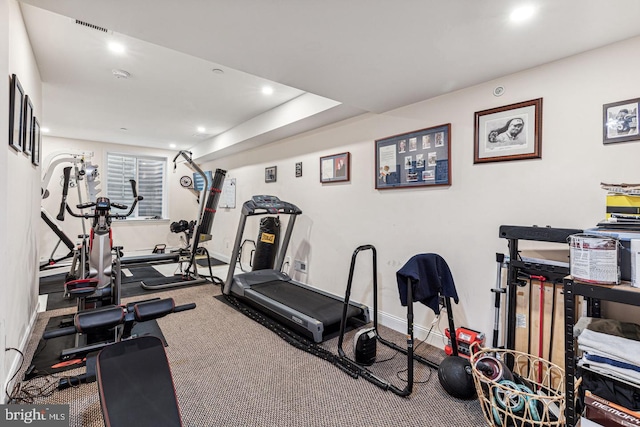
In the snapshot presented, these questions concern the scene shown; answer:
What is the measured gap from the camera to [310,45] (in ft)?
6.13

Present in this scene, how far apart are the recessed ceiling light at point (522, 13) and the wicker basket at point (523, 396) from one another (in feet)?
6.17

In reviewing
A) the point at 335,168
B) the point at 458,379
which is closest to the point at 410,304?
the point at 458,379

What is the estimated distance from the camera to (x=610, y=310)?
177 centimetres

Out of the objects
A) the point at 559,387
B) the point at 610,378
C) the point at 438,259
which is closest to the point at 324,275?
the point at 438,259

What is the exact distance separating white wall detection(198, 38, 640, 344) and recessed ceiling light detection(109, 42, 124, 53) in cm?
220

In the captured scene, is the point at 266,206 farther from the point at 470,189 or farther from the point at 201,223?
the point at 470,189

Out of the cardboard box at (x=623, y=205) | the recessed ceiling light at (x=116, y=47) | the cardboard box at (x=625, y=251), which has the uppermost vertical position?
the recessed ceiling light at (x=116, y=47)

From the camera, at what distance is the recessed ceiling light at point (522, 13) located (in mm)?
1475

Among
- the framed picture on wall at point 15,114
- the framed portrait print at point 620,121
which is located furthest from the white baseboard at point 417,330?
the framed picture on wall at point 15,114

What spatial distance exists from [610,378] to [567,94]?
169 cm

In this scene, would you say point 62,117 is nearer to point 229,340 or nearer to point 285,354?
point 229,340

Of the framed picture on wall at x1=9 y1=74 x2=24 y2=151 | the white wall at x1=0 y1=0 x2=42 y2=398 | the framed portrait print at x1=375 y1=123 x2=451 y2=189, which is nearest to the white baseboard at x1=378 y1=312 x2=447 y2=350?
the framed portrait print at x1=375 y1=123 x2=451 y2=189

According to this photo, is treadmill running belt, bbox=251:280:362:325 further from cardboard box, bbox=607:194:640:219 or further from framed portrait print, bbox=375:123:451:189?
cardboard box, bbox=607:194:640:219

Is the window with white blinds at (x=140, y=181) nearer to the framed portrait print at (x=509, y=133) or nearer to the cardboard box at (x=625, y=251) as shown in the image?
the framed portrait print at (x=509, y=133)
